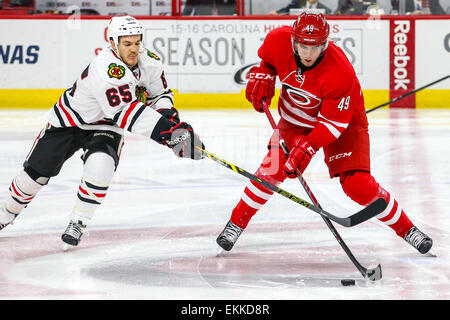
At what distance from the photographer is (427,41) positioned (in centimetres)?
975

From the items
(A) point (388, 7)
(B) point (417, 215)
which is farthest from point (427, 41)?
(B) point (417, 215)

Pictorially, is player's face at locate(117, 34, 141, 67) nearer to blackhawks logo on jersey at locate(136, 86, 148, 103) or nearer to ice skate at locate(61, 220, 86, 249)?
blackhawks logo on jersey at locate(136, 86, 148, 103)

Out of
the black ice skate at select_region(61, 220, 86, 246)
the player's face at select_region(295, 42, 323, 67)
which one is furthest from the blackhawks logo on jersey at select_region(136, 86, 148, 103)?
the player's face at select_region(295, 42, 323, 67)

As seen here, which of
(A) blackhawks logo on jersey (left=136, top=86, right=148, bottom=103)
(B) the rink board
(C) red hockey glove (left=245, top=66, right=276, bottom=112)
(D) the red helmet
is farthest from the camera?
(B) the rink board

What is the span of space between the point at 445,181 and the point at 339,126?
211cm

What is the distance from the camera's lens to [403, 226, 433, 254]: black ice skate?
3.34m

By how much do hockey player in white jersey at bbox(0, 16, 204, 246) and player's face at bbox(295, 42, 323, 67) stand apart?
0.53m

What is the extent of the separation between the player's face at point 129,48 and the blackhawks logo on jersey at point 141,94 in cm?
22

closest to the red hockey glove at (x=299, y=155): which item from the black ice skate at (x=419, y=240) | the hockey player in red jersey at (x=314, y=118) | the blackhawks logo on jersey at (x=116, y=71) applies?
the hockey player in red jersey at (x=314, y=118)

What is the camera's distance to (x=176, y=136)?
10.6 feet

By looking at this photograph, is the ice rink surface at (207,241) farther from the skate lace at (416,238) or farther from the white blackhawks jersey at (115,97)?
the white blackhawks jersey at (115,97)

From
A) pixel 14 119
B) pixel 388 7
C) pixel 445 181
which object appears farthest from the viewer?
pixel 388 7

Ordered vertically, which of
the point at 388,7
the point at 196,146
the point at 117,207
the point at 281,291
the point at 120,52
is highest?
the point at 120,52
